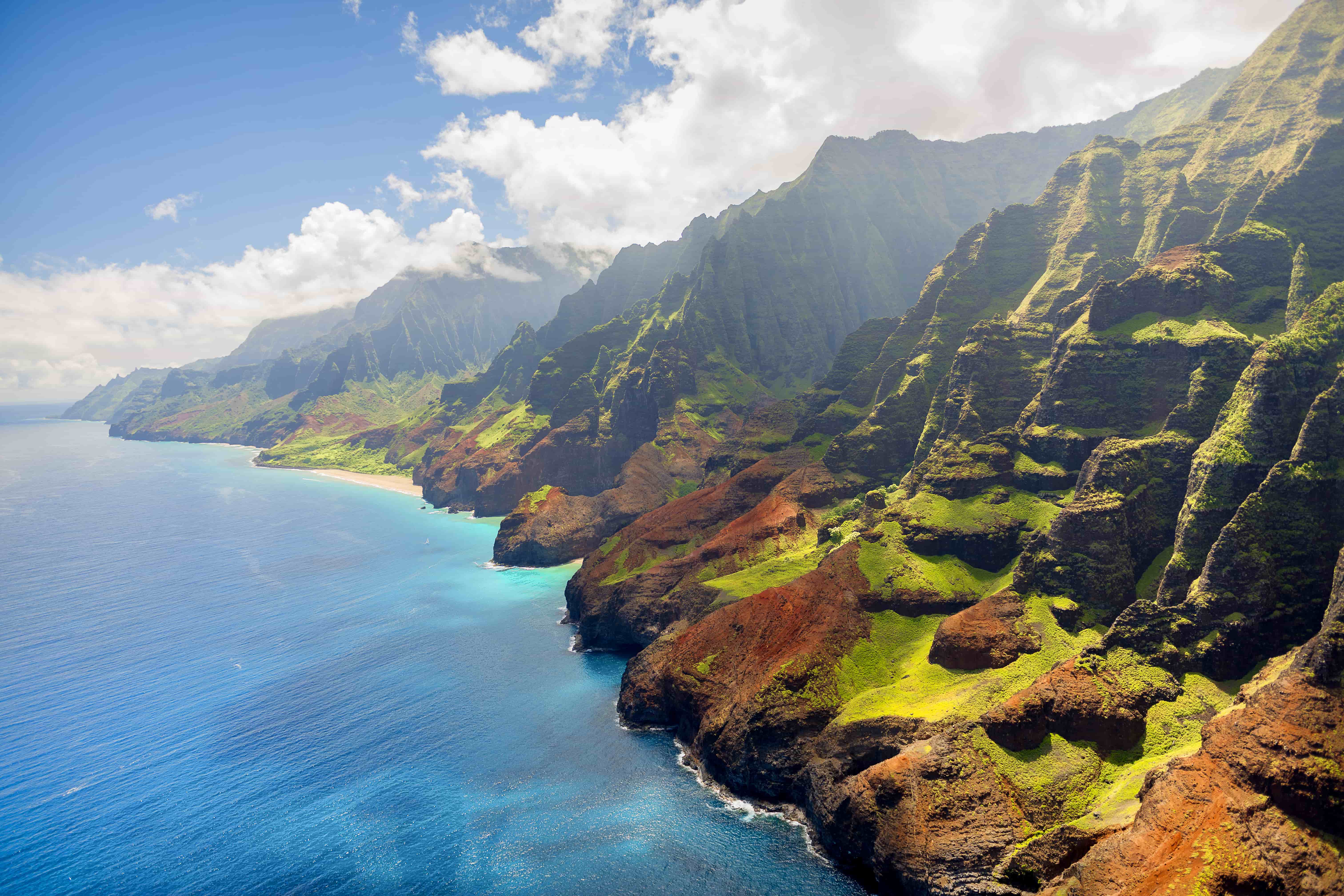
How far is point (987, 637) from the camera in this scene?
87562 mm

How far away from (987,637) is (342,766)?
309 ft

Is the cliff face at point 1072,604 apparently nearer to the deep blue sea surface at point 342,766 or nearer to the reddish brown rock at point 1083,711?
the reddish brown rock at point 1083,711

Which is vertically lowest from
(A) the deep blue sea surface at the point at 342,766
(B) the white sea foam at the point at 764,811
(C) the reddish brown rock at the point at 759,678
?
(B) the white sea foam at the point at 764,811

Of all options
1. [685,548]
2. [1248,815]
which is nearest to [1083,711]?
[1248,815]

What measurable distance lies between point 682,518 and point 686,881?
10120 centimetres

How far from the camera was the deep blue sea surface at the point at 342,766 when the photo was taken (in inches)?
2822

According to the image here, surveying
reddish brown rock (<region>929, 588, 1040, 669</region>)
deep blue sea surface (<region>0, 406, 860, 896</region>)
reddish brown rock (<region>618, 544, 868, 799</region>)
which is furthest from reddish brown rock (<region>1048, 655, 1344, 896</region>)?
reddish brown rock (<region>618, 544, 868, 799</region>)

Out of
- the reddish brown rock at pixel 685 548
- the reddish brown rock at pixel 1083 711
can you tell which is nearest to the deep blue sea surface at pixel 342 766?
the reddish brown rock at pixel 685 548

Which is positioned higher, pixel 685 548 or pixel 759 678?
pixel 685 548

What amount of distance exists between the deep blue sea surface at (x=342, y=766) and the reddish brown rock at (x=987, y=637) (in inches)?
1293

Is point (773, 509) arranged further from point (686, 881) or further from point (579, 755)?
point (686, 881)

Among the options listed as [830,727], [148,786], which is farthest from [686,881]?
[148,786]

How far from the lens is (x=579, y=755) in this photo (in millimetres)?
94812

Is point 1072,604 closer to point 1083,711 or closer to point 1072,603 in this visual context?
point 1072,603
